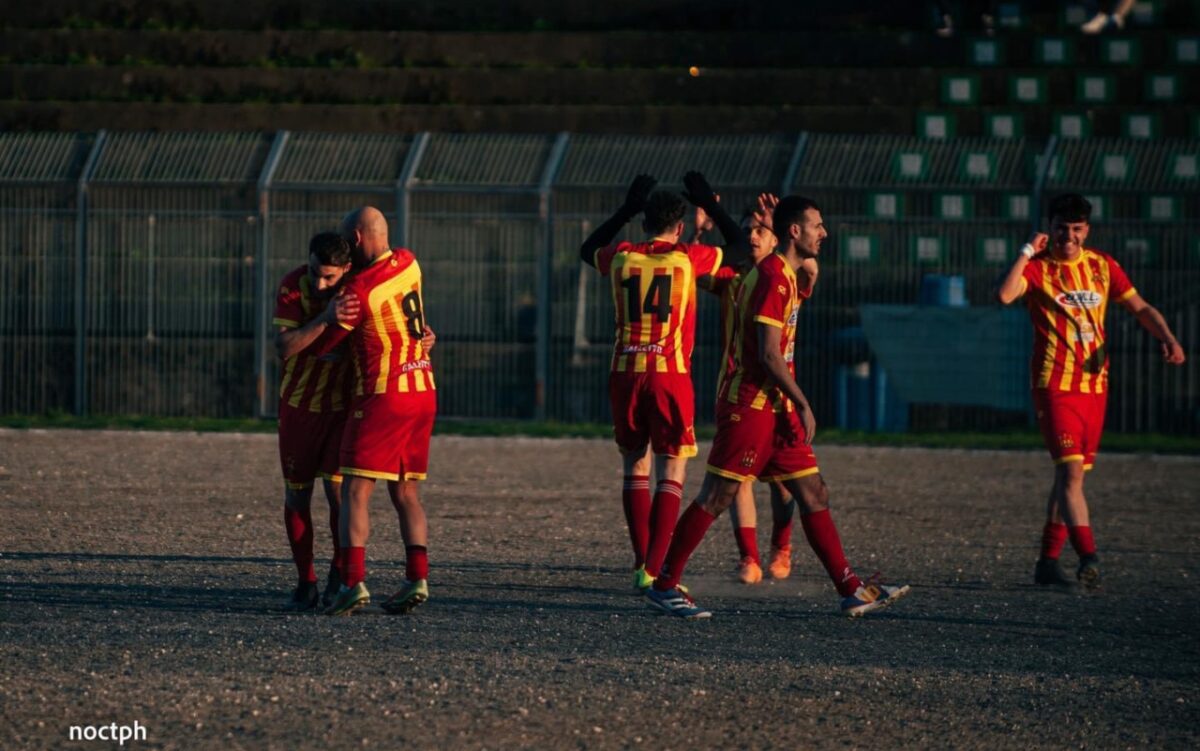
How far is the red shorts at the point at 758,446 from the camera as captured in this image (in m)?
8.57

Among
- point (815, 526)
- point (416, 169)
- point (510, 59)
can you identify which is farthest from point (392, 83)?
point (815, 526)

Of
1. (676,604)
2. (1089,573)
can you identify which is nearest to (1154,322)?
(1089,573)

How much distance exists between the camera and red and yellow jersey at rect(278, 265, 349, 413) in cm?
844

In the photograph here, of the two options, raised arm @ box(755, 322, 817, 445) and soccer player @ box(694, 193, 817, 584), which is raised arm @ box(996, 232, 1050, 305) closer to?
soccer player @ box(694, 193, 817, 584)

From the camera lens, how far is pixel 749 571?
9.73 metres

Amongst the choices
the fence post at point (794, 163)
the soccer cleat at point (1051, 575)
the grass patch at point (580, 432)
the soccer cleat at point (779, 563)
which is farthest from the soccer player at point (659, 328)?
the fence post at point (794, 163)

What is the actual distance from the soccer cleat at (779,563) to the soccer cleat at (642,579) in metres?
0.96

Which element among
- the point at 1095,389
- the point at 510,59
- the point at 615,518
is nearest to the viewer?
the point at 1095,389

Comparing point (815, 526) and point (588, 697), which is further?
point (815, 526)

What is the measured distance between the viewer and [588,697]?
21.4 feet

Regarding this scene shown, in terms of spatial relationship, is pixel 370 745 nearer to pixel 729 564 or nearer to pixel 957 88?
pixel 729 564

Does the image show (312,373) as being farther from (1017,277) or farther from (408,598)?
(1017,277)

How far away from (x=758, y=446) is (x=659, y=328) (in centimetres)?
93

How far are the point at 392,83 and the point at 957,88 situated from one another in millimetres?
7612
